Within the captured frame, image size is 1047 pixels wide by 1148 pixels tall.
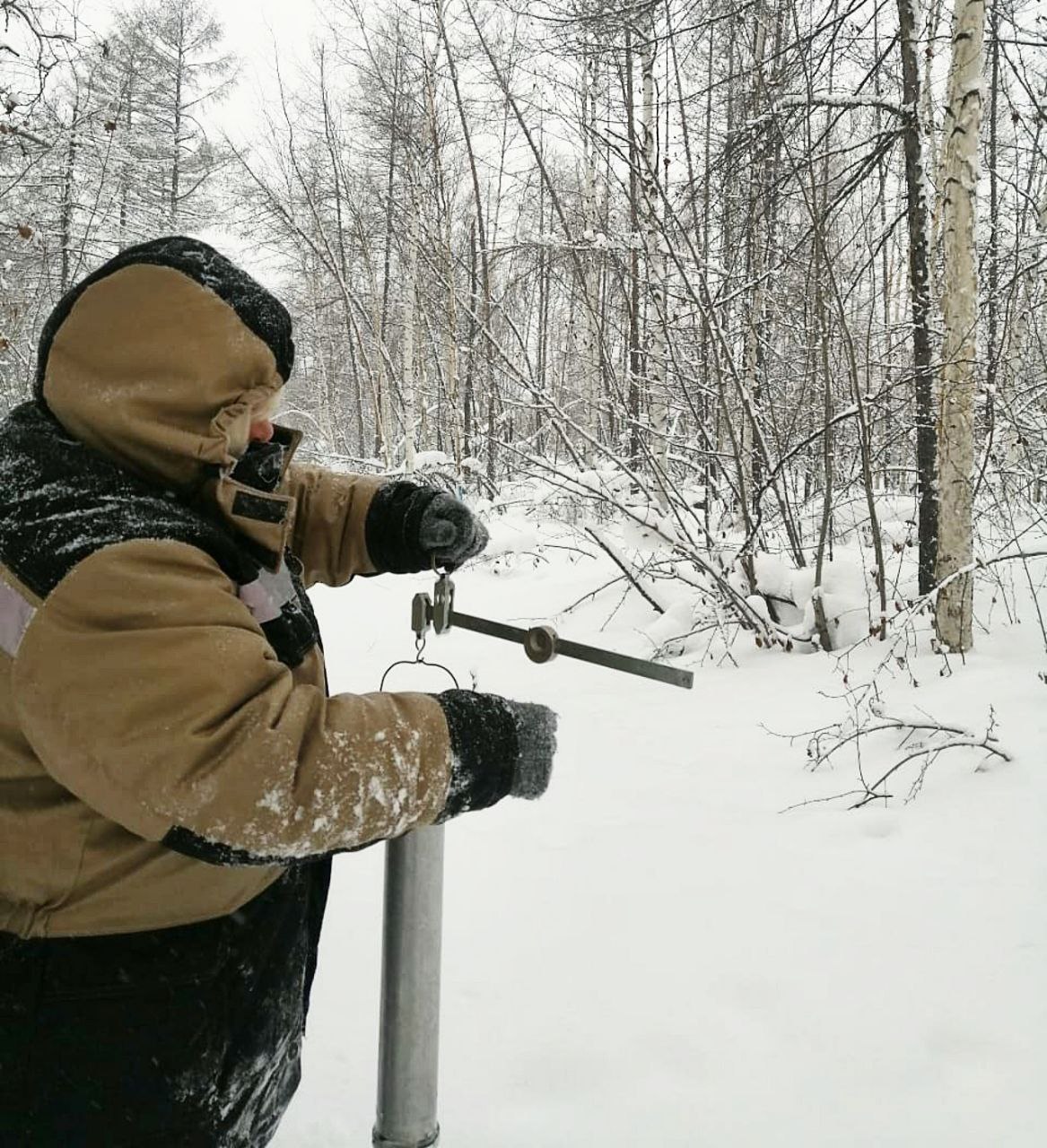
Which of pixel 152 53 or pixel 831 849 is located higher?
pixel 152 53

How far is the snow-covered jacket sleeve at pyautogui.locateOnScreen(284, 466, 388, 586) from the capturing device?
5.88 feet

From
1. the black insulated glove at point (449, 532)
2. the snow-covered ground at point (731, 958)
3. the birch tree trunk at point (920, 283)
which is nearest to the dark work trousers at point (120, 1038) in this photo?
the black insulated glove at point (449, 532)

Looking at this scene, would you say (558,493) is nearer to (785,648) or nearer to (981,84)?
(785,648)

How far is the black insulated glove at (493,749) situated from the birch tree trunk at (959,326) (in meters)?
3.87

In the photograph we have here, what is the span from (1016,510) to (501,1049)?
667cm

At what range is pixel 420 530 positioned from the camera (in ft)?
5.79

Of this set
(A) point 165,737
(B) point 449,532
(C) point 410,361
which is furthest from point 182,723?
(C) point 410,361

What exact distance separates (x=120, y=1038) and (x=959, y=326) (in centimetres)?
478

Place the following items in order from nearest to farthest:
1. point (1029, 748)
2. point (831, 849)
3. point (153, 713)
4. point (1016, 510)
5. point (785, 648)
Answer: point (153, 713), point (831, 849), point (1029, 748), point (785, 648), point (1016, 510)


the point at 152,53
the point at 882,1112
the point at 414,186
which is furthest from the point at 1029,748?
the point at 152,53

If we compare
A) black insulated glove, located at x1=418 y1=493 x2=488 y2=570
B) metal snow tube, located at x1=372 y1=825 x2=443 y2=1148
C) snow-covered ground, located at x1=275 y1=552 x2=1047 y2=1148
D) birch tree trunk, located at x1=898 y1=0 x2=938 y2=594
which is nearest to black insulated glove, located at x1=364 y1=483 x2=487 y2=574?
black insulated glove, located at x1=418 y1=493 x2=488 y2=570

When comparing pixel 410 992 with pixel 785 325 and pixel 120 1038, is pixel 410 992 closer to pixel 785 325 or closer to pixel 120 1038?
pixel 120 1038

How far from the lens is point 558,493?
641 cm

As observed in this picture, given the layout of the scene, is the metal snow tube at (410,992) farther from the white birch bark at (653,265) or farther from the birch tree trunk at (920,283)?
the birch tree trunk at (920,283)
